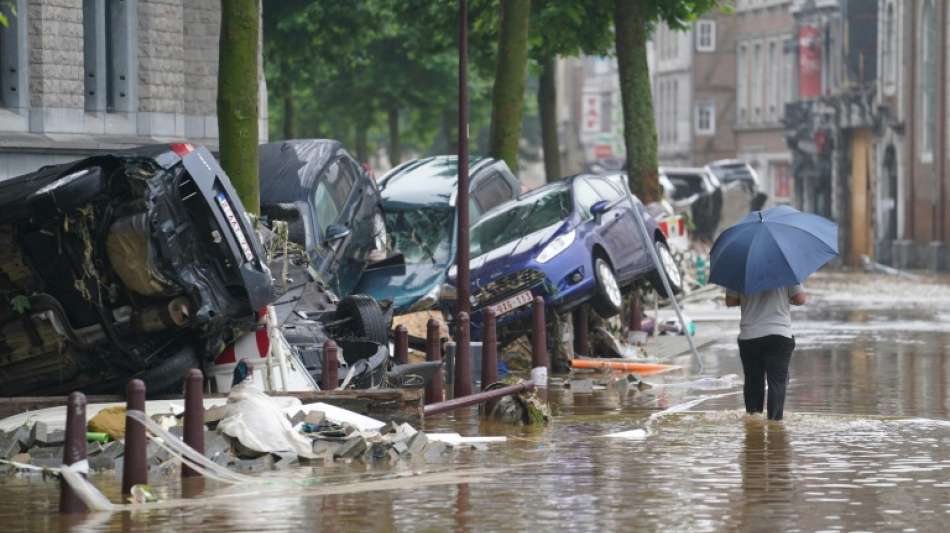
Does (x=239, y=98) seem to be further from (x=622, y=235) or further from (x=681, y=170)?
(x=681, y=170)

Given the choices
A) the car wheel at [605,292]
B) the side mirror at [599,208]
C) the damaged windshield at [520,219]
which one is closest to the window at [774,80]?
the damaged windshield at [520,219]

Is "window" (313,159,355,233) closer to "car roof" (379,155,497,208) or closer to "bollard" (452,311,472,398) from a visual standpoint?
"car roof" (379,155,497,208)

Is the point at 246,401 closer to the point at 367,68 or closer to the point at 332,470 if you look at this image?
the point at 332,470

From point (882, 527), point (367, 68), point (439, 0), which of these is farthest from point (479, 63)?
point (882, 527)

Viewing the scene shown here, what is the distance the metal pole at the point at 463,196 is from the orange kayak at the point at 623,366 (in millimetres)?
1423

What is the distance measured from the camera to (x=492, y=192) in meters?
26.5

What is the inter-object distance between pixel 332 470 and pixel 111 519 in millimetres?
2519

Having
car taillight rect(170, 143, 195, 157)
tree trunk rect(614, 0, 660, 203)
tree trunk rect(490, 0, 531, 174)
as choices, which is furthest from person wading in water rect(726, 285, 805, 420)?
tree trunk rect(614, 0, 660, 203)

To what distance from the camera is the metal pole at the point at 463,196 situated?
21922 mm

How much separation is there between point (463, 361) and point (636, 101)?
1634 centimetres

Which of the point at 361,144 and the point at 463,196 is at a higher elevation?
the point at 361,144

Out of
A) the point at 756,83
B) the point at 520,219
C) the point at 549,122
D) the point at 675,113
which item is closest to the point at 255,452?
the point at 520,219

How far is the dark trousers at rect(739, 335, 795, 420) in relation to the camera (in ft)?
53.9

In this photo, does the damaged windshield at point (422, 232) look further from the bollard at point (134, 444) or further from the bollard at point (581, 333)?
Answer: the bollard at point (134, 444)
